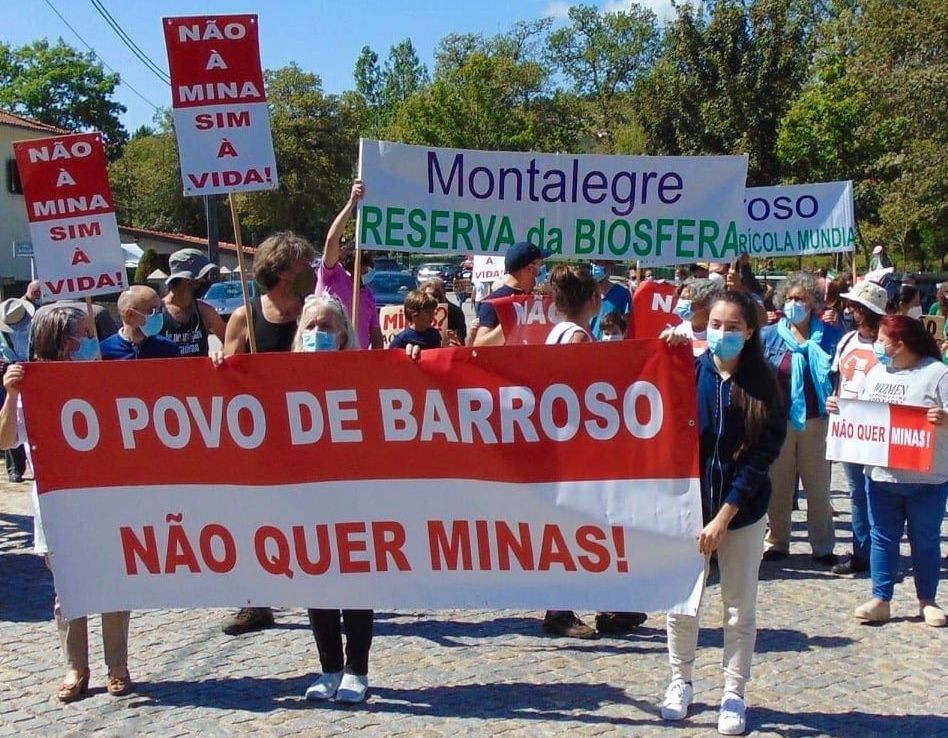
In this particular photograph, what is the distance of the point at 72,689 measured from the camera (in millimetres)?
5242

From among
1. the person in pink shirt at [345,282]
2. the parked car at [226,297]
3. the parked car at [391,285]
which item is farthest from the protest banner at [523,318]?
the parked car at [391,285]

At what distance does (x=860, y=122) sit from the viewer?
38312 millimetres

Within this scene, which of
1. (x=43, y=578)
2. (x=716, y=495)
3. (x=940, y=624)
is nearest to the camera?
(x=716, y=495)

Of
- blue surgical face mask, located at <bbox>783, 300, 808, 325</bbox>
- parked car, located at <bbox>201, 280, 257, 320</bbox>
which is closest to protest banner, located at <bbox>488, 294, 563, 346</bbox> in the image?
blue surgical face mask, located at <bbox>783, 300, 808, 325</bbox>

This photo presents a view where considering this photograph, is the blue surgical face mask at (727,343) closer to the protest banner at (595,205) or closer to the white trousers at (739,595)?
the white trousers at (739,595)

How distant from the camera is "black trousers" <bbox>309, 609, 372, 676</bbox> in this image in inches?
202

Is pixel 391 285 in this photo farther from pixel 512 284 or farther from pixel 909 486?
pixel 909 486

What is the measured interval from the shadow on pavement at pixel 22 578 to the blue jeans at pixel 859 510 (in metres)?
4.92

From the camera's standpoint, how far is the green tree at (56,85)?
86000mm

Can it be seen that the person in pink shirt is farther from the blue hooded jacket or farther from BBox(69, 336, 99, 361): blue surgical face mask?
the blue hooded jacket

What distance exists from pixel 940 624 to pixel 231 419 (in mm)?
3967

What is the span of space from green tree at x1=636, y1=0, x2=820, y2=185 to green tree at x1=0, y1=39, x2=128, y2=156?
61.7 meters

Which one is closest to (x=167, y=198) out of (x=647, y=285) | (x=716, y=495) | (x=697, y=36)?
(x=697, y=36)

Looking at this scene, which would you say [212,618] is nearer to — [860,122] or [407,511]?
[407,511]
